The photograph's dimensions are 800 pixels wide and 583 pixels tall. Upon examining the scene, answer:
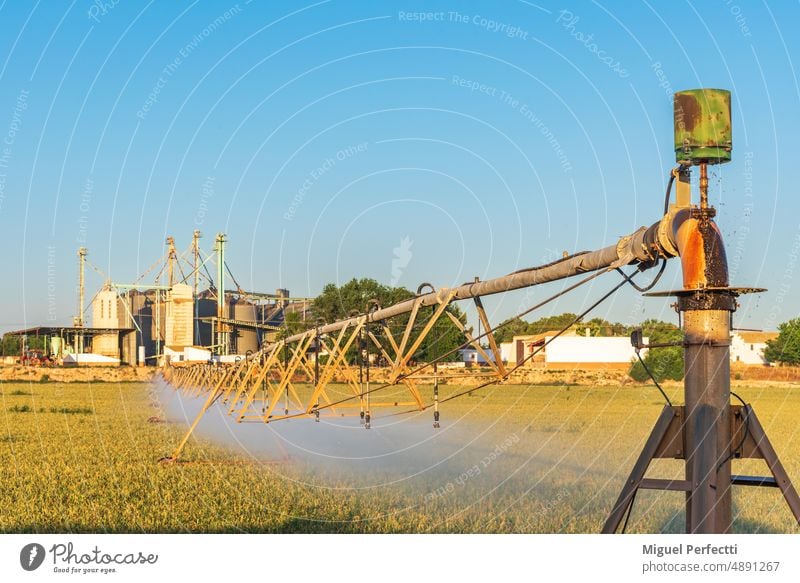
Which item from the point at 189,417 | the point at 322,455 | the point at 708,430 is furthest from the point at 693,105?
the point at 189,417

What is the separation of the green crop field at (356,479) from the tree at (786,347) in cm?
3620

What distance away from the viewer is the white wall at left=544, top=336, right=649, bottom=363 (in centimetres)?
7094

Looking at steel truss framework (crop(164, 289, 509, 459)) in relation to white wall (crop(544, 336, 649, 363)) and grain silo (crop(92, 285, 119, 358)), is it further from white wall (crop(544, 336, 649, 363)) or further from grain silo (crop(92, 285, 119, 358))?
grain silo (crop(92, 285, 119, 358))

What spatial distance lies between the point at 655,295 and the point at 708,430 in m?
1.20

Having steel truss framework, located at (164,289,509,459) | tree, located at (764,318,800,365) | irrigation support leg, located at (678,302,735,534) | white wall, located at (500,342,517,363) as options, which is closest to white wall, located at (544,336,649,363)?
white wall, located at (500,342,517,363)

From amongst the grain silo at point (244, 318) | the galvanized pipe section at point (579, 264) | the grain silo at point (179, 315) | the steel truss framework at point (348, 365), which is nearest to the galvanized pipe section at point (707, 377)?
the galvanized pipe section at point (579, 264)

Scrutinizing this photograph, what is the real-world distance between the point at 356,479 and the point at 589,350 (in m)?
55.1

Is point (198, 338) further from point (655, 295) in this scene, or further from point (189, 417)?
point (655, 295)

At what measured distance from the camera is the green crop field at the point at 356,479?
13.7 metres

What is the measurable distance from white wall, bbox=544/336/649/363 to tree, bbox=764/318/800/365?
1113cm

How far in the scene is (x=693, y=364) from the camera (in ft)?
26.1

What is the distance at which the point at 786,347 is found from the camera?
7131 centimetres

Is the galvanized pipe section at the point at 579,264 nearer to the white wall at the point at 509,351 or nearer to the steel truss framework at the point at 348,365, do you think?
the steel truss framework at the point at 348,365

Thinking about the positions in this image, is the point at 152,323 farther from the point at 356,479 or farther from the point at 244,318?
the point at 356,479
